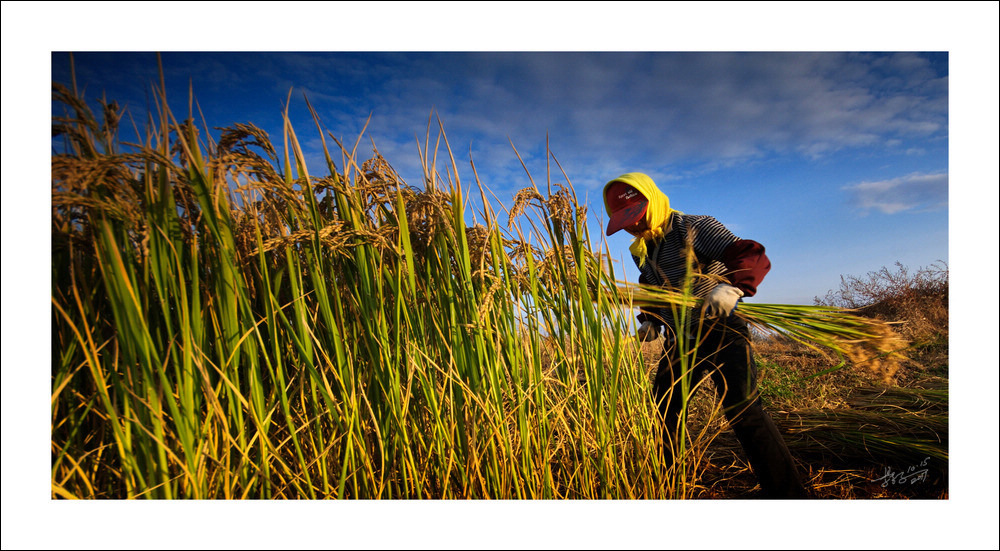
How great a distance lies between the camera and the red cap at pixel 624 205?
130 centimetres

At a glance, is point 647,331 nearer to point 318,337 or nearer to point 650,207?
point 650,207

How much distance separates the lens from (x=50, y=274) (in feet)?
2.85

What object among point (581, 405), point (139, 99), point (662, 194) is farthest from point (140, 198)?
point (662, 194)

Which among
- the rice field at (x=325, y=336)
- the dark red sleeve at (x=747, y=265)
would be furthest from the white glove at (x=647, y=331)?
the dark red sleeve at (x=747, y=265)

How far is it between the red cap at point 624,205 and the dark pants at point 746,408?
439mm

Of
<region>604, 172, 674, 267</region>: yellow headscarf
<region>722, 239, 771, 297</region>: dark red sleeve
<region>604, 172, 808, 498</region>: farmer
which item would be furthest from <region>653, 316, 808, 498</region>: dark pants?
<region>604, 172, 674, 267</region>: yellow headscarf

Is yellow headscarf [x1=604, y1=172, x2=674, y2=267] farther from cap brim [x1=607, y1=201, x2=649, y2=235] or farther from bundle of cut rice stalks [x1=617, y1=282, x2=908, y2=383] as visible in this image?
bundle of cut rice stalks [x1=617, y1=282, x2=908, y2=383]

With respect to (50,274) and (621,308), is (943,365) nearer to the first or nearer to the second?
(621,308)

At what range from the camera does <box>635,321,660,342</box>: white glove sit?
1373mm

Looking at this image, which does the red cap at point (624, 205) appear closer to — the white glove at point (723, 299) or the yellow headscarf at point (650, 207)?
the yellow headscarf at point (650, 207)

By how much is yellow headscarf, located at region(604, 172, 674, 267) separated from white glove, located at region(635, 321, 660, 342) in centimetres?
25

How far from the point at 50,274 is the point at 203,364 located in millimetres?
407

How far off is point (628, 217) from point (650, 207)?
0.09m

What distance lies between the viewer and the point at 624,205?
1.35 metres
